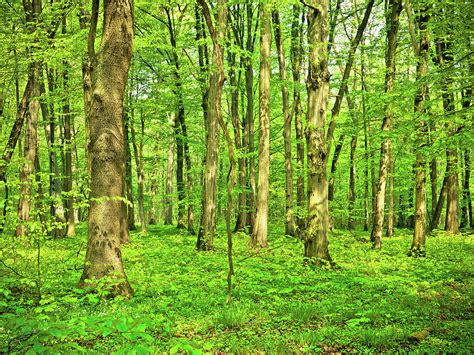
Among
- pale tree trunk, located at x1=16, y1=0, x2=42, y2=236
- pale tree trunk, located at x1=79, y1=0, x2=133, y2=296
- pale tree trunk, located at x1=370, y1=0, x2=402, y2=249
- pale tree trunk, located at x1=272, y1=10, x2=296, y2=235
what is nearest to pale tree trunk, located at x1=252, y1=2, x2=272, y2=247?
pale tree trunk, located at x1=272, y1=10, x2=296, y2=235

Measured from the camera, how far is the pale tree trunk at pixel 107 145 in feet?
20.9

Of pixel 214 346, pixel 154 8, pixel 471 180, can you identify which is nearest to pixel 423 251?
pixel 214 346

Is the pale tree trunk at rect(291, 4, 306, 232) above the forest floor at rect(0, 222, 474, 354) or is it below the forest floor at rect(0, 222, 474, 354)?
above

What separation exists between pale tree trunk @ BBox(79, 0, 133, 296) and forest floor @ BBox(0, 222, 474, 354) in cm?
Answer: 79

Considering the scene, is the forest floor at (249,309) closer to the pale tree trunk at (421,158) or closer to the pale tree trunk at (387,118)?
the pale tree trunk at (421,158)

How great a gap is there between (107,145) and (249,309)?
393cm

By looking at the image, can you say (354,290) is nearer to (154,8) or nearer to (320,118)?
(320,118)

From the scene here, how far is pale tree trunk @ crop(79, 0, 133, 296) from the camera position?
636cm

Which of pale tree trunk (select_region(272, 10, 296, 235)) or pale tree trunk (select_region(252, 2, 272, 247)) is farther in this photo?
pale tree trunk (select_region(272, 10, 296, 235))

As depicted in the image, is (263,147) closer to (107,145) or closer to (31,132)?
(107,145)

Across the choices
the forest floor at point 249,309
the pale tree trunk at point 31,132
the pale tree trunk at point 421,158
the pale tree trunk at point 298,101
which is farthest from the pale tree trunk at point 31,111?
the pale tree trunk at point 421,158

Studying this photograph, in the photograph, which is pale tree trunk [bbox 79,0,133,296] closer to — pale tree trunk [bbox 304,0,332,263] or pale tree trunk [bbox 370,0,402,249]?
pale tree trunk [bbox 304,0,332,263]

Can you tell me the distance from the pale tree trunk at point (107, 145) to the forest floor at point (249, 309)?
788 millimetres

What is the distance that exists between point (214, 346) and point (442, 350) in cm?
281
